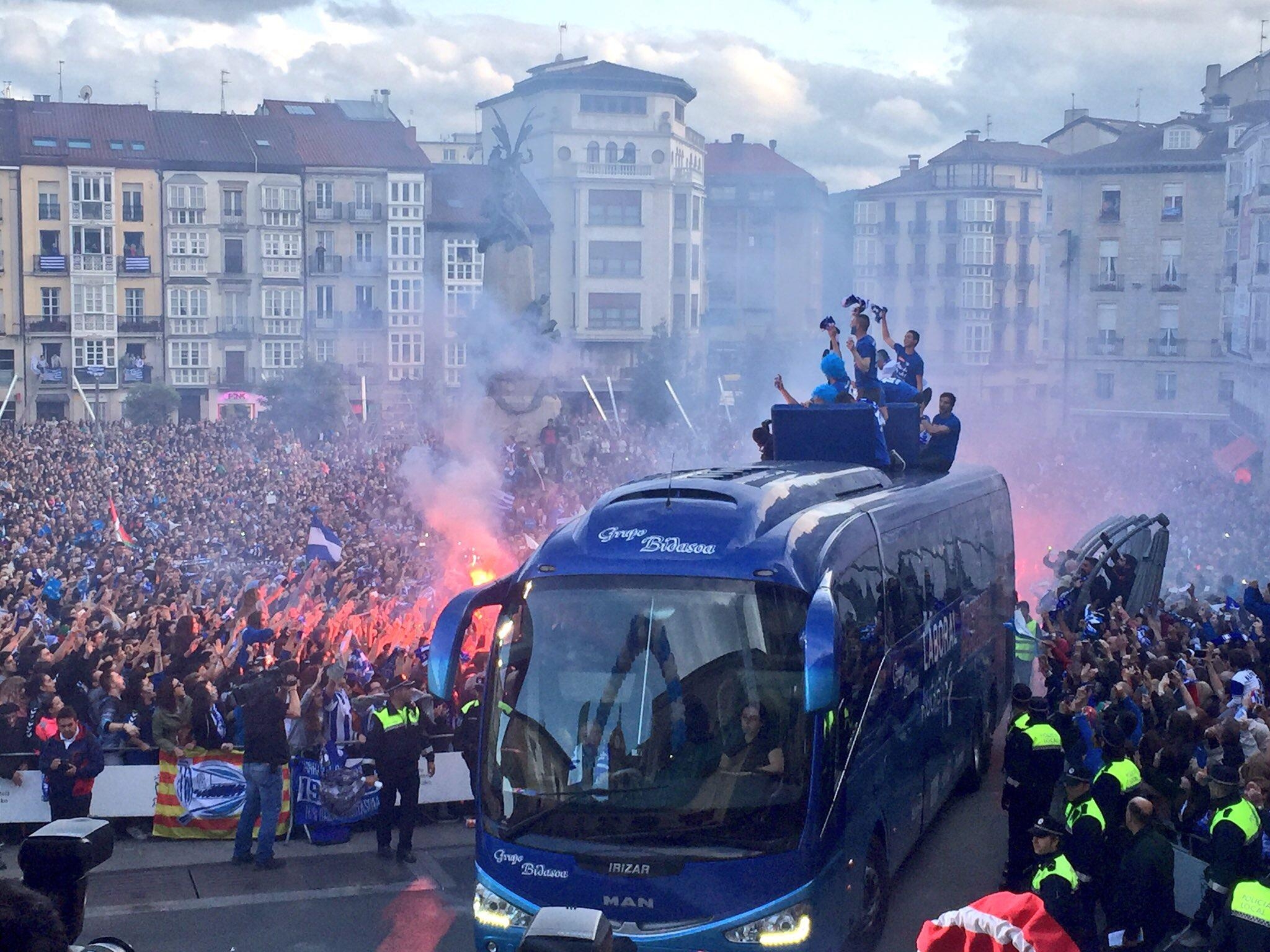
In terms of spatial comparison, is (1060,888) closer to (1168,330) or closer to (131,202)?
(1168,330)

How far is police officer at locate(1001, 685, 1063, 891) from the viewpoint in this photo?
10.5 m

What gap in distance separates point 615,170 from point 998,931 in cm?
7157

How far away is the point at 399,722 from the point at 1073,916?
18.4 ft

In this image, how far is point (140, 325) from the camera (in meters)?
65.4

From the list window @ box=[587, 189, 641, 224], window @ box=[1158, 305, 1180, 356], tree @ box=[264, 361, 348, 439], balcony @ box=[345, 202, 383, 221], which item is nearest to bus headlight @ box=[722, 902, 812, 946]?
tree @ box=[264, 361, 348, 439]

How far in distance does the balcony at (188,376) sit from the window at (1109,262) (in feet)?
127

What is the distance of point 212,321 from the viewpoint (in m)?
66.2

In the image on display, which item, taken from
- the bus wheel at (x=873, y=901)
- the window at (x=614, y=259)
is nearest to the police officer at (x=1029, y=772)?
the bus wheel at (x=873, y=901)

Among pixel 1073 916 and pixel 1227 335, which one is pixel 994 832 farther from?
pixel 1227 335

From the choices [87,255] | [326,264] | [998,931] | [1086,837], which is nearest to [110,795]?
[1086,837]

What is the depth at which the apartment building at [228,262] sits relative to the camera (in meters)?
65.7

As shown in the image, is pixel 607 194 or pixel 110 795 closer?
pixel 110 795

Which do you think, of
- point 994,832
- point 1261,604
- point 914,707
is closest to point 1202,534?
point 1261,604

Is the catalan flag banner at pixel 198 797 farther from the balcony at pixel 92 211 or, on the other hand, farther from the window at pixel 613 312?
the window at pixel 613 312
